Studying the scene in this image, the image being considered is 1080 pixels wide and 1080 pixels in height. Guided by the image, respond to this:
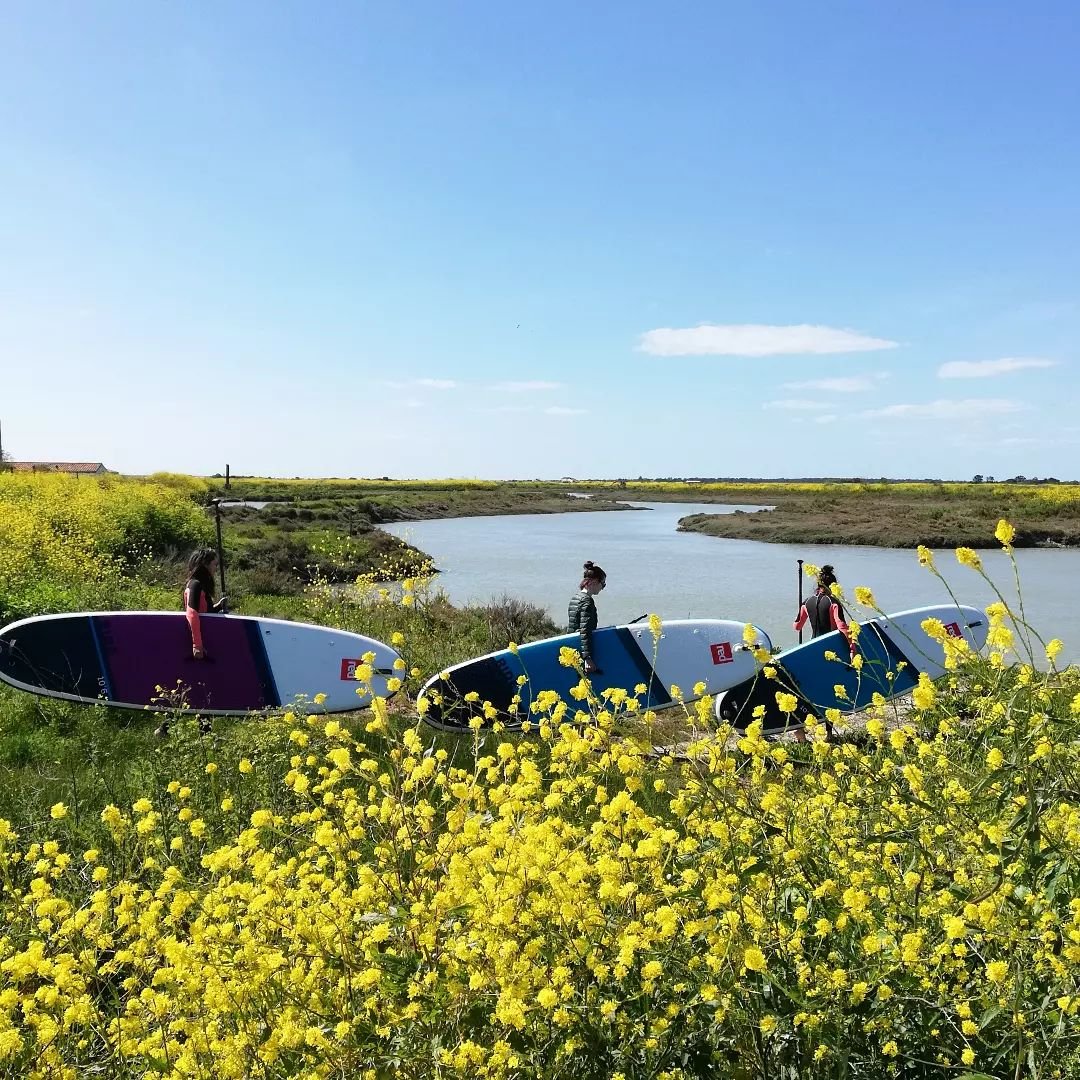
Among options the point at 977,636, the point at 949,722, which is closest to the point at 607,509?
the point at 977,636

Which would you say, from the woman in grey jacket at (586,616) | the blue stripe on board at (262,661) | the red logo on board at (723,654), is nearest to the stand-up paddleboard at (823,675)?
the red logo on board at (723,654)

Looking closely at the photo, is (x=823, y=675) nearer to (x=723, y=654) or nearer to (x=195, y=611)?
(x=723, y=654)

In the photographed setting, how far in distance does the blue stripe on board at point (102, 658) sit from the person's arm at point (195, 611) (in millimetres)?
741

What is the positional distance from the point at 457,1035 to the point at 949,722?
2.01m

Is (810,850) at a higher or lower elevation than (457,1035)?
higher

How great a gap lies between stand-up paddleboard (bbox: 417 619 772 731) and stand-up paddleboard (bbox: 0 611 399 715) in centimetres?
89

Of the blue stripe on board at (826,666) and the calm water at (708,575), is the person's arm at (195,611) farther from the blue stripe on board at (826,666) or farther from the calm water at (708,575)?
the calm water at (708,575)

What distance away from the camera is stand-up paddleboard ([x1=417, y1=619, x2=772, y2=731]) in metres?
7.07

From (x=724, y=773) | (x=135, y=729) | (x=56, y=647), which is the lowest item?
(x=135, y=729)

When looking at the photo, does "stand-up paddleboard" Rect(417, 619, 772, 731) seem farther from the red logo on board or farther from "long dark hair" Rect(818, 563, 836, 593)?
"long dark hair" Rect(818, 563, 836, 593)

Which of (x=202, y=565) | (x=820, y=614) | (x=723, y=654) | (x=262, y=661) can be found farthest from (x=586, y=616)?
(x=202, y=565)

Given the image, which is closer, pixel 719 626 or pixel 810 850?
pixel 810 850

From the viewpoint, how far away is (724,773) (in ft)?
7.69

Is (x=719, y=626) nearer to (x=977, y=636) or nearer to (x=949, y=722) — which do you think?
(x=977, y=636)
